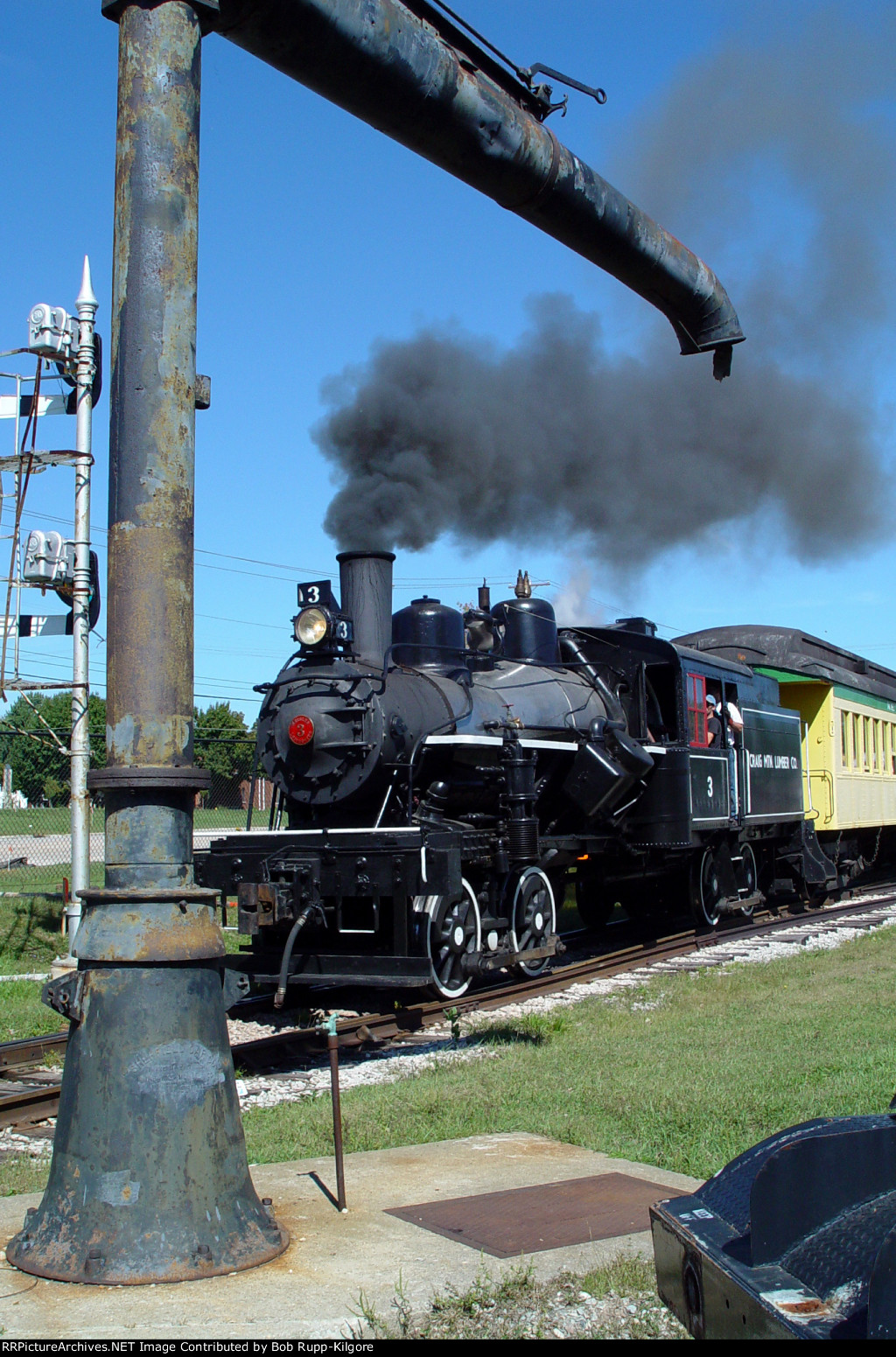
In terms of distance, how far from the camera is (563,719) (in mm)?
11078

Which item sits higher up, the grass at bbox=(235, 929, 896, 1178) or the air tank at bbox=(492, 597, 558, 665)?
the air tank at bbox=(492, 597, 558, 665)

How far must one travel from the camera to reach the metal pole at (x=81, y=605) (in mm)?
10969

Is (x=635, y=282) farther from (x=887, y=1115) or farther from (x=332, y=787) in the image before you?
(x=332, y=787)

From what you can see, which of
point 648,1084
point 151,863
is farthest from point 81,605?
point 151,863

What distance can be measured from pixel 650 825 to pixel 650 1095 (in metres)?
6.25

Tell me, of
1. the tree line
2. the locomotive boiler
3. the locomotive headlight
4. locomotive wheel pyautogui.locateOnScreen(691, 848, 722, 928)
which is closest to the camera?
the locomotive boiler

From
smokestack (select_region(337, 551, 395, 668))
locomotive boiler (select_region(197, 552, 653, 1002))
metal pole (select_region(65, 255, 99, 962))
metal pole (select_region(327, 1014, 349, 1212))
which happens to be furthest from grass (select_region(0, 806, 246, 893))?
metal pole (select_region(327, 1014, 349, 1212))

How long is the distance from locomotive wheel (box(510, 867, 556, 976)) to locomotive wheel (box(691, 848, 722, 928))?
3929 millimetres

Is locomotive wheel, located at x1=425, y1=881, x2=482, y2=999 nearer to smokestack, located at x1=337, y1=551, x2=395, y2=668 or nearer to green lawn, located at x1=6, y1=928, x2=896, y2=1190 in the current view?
green lawn, located at x1=6, y1=928, x2=896, y2=1190

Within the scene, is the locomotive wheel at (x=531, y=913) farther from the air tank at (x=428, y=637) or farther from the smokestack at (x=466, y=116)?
the smokestack at (x=466, y=116)

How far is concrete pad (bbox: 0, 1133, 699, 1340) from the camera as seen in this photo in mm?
3092

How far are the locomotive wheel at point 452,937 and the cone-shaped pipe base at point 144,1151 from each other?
510 centimetres

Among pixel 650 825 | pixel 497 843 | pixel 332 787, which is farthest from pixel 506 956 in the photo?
pixel 650 825

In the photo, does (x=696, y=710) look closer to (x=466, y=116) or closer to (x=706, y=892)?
(x=706, y=892)
